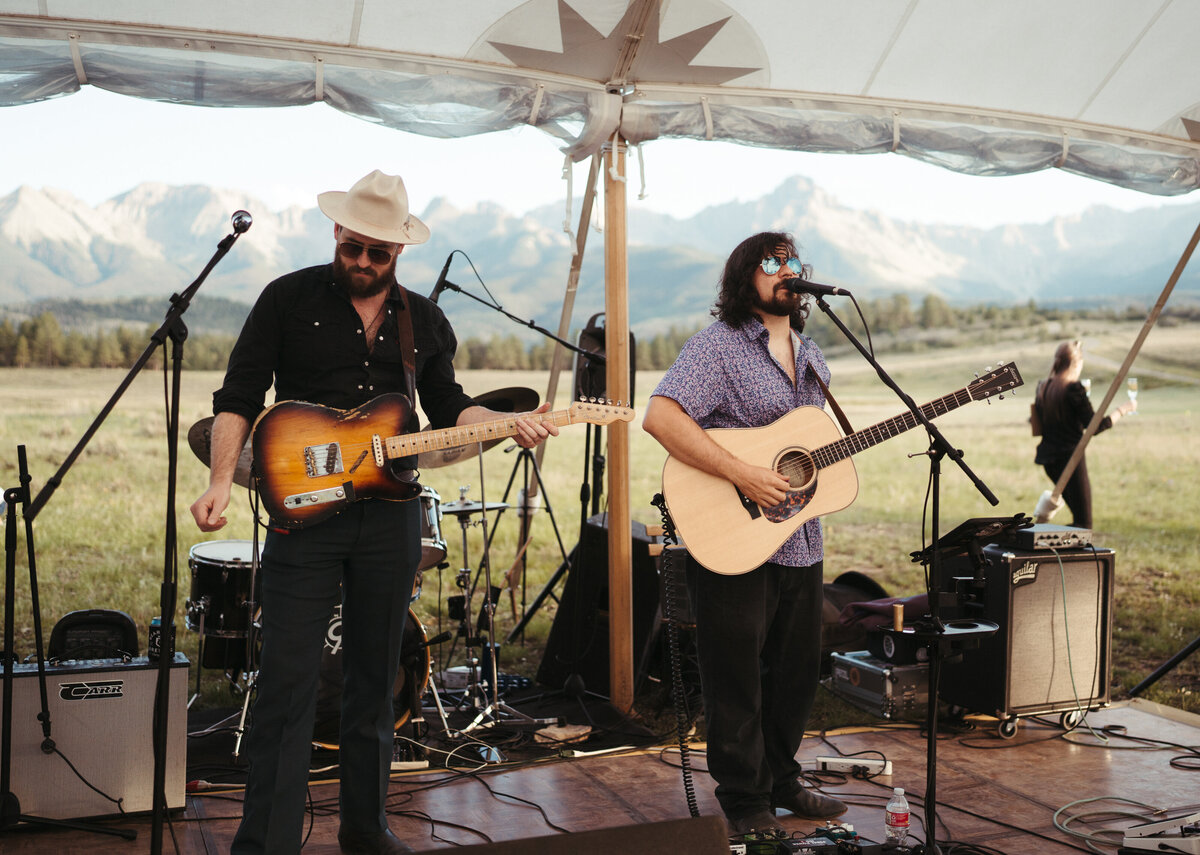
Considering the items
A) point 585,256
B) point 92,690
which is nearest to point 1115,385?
point 92,690

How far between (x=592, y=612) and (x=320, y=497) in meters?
2.75

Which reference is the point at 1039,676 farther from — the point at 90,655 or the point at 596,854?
the point at 90,655

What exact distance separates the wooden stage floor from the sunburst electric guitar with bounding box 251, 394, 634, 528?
1241 mm

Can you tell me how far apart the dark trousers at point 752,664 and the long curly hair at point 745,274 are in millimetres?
865

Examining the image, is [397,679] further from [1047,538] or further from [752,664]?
[1047,538]

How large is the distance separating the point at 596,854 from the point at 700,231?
3198 centimetres

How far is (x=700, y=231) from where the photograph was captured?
32.6 metres

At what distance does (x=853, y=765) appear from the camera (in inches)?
159

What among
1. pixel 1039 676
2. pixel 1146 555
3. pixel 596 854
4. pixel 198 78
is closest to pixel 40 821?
pixel 596 854

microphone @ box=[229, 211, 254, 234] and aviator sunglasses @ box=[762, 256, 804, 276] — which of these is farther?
aviator sunglasses @ box=[762, 256, 804, 276]

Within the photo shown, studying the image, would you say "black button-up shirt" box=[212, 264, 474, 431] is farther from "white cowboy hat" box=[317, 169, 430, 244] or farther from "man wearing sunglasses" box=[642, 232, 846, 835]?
"man wearing sunglasses" box=[642, 232, 846, 835]

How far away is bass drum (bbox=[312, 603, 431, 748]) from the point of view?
4254mm

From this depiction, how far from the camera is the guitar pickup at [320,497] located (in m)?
2.73

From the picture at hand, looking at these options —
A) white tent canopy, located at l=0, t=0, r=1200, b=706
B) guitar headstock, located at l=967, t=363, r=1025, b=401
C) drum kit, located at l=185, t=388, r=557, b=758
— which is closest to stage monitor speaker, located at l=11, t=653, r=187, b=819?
drum kit, located at l=185, t=388, r=557, b=758
